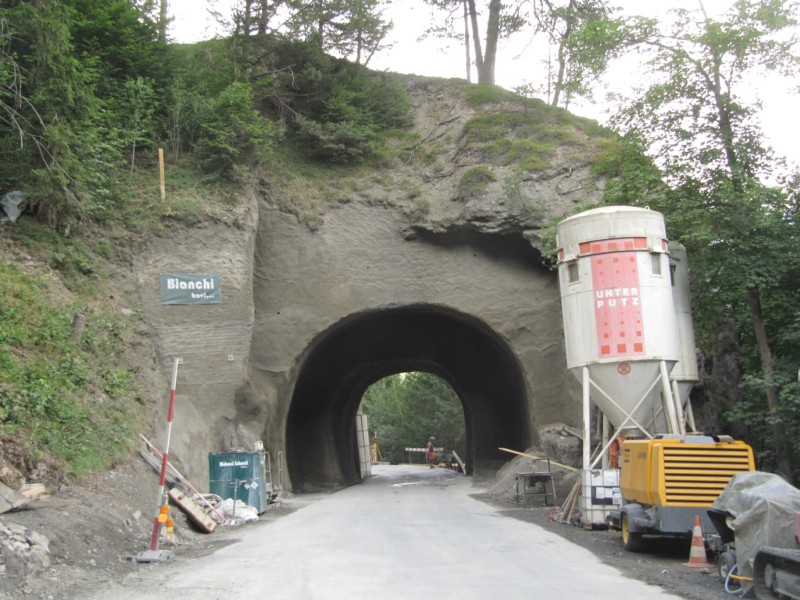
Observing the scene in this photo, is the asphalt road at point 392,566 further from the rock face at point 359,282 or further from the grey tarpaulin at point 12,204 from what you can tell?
the grey tarpaulin at point 12,204

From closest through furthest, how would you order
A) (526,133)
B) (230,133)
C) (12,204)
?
(12,204)
(230,133)
(526,133)

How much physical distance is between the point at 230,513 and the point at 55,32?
1076 centimetres

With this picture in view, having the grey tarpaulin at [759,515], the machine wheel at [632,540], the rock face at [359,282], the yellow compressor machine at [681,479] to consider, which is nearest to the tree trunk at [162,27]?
the rock face at [359,282]

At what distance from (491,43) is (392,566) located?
2581 centimetres

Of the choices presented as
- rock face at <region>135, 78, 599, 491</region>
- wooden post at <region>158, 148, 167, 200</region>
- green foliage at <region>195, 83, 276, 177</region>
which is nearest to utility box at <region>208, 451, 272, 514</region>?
rock face at <region>135, 78, 599, 491</region>

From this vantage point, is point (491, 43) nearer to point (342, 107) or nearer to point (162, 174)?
point (342, 107)

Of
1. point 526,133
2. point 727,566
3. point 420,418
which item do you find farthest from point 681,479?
point 420,418

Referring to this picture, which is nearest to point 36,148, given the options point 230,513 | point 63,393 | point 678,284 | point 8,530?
point 63,393

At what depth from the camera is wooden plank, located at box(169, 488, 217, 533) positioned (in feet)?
42.0

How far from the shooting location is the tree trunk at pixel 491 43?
29.9 meters

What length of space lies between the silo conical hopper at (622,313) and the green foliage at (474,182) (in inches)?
287

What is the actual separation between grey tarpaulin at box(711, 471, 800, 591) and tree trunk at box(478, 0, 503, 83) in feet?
81.7

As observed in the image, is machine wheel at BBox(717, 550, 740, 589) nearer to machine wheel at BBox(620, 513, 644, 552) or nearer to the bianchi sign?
machine wheel at BBox(620, 513, 644, 552)

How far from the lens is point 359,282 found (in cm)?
2181
